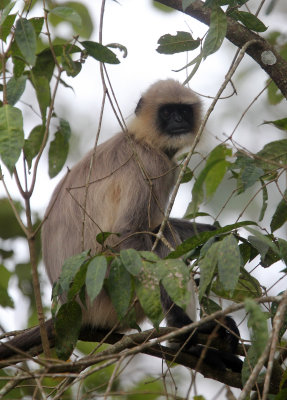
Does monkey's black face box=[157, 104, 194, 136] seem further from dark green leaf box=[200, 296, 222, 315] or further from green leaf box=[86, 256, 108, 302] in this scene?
green leaf box=[86, 256, 108, 302]

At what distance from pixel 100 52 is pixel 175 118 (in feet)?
6.23

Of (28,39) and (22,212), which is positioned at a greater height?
(28,39)

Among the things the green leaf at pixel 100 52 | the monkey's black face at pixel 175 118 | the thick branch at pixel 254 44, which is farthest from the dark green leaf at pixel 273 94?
the green leaf at pixel 100 52

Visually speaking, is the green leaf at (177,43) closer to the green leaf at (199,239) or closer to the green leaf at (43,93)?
the green leaf at (43,93)

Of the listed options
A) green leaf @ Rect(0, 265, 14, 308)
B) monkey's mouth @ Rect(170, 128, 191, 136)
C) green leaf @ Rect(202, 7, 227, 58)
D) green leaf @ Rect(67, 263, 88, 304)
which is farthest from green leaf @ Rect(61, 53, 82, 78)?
monkey's mouth @ Rect(170, 128, 191, 136)

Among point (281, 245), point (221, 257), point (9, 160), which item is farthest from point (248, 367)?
point (9, 160)

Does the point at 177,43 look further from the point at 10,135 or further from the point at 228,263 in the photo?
the point at 228,263

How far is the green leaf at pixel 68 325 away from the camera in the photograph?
284 centimetres

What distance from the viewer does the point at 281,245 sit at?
2.82 meters

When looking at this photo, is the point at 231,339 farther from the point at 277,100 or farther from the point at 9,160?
the point at 9,160

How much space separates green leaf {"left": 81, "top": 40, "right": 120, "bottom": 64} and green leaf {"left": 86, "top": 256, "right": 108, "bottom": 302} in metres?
1.15

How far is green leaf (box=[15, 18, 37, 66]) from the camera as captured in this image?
2.58m

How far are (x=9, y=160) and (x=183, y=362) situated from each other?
1.68 metres

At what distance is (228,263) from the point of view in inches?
89.3
